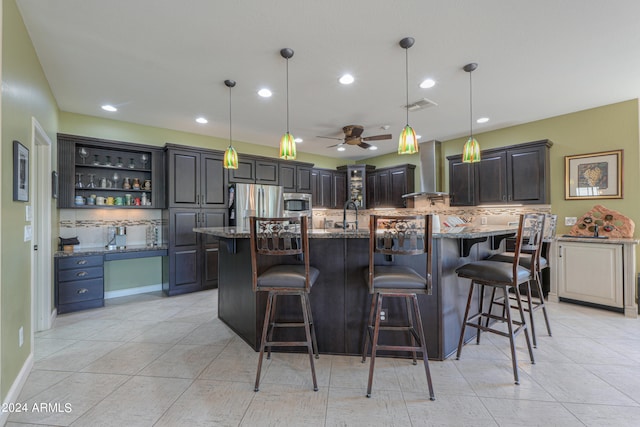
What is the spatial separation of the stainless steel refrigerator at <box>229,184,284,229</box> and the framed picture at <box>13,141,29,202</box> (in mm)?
2770

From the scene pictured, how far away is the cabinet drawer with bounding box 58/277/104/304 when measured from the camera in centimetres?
354

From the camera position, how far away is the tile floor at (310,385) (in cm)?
172

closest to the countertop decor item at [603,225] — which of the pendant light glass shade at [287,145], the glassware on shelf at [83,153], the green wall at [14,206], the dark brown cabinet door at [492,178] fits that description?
the dark brown cabinet door at [492,178]

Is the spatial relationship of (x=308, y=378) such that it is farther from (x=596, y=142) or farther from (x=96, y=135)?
(x=596, y=142)

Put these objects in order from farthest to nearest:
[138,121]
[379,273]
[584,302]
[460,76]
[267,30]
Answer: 1. [138,121]
2. [584,302]
3. [460,76]
4. [267,30]
5. [379,273]

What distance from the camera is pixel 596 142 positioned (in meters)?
3.99

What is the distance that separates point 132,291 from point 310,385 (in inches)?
149

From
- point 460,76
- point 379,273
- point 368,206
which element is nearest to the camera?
point 379,273

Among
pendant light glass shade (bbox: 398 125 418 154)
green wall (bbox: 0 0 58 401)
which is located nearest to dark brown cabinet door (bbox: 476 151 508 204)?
pendant light glass shade (bbox: 398 125 418 154)

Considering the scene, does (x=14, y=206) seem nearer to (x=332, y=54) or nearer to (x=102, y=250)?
(x=102, y=250)

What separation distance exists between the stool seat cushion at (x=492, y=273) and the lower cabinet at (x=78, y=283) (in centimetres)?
424

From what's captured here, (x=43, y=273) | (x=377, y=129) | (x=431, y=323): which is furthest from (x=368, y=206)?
(x=43, y=273)

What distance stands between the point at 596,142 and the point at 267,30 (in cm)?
451

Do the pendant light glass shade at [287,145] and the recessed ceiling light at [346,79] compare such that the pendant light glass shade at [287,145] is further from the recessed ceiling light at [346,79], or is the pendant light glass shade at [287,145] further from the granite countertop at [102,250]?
the granite countertop at [102,250]
